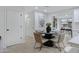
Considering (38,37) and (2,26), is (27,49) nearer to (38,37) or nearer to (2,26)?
(38,37)

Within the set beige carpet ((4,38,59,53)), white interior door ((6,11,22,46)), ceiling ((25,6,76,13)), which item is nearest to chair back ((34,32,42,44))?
beige carpet ((4,38,59,53))

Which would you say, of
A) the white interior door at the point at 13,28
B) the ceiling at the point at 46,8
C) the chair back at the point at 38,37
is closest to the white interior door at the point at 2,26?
the white interior door at the point at 13,28

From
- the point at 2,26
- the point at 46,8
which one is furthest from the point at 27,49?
the point at 46,8

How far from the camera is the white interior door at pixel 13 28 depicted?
6.49 feet

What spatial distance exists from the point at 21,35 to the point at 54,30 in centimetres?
70

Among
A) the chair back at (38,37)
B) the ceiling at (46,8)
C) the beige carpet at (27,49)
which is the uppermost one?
the ceiling at (46,8)

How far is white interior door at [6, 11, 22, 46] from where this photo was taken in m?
1.98

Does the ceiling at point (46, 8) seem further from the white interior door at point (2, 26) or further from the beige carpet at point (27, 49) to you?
the beige carpet at point (27, 49)

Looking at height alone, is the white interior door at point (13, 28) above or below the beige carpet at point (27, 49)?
above

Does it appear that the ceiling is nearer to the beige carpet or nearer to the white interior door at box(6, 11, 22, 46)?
the white interior door at box(6, 11, 22, 46)

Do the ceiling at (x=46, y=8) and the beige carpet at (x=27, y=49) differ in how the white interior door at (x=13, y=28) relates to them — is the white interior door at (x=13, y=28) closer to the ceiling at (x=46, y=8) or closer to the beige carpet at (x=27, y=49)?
the beige carpet at (x=27, y=49)

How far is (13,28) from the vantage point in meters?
2.01
